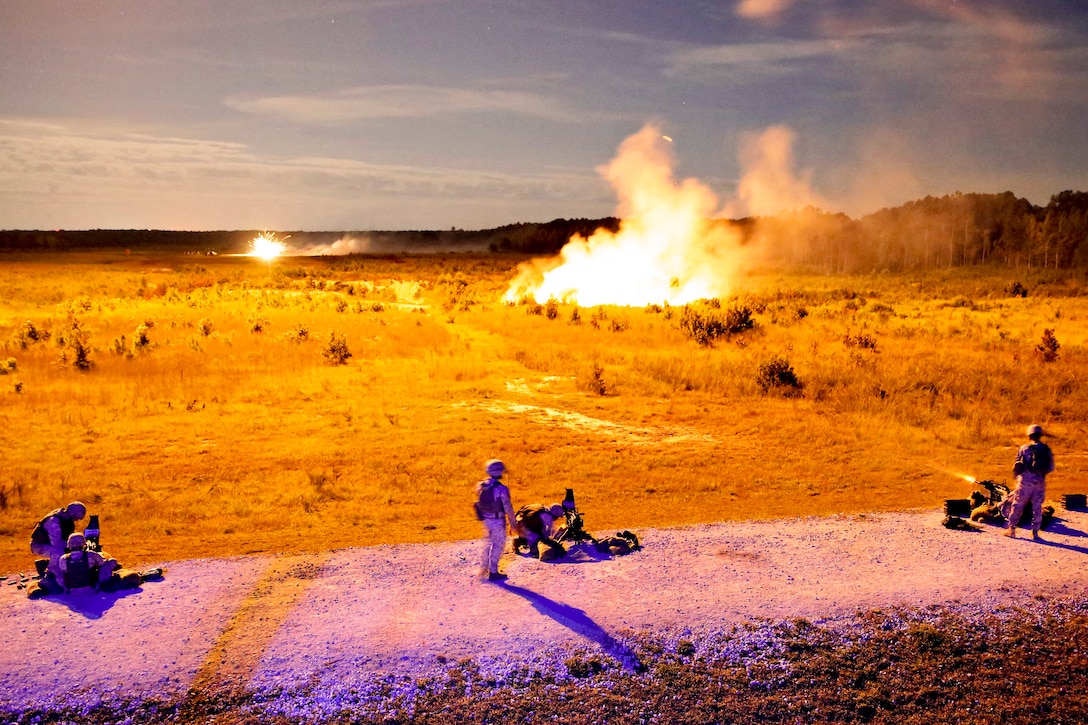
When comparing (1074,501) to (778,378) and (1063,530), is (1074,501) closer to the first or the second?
(1063,530)

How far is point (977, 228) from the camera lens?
125 meters

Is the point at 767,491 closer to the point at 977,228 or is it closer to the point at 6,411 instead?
the point at 6,411

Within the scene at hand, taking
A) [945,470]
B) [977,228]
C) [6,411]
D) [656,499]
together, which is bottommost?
[6,411]

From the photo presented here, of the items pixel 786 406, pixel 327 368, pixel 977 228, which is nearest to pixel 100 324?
pixel 327 368

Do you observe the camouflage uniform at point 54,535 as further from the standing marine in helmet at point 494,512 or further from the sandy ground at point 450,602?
the standing marine in helmet at point 494,512

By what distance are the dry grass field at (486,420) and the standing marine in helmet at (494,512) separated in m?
2.10

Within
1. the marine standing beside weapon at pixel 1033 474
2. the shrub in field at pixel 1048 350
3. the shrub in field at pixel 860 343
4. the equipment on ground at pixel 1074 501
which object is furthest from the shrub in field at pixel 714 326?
the marine standing beside weapon at pixel 1033 474

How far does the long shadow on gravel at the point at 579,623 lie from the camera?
→ 6780mm

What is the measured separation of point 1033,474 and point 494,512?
22.3ft

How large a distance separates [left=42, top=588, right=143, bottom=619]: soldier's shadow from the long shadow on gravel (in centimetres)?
418

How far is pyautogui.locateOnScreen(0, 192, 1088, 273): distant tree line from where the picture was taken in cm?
10512

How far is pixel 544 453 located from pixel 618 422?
3.15 m

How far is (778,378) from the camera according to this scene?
2108 cm

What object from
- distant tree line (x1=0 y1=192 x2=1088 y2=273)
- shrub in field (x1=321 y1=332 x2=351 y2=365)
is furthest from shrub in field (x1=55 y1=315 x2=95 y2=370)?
distant tree line (x1=0 y1=192 x2=1088 y2=273)
